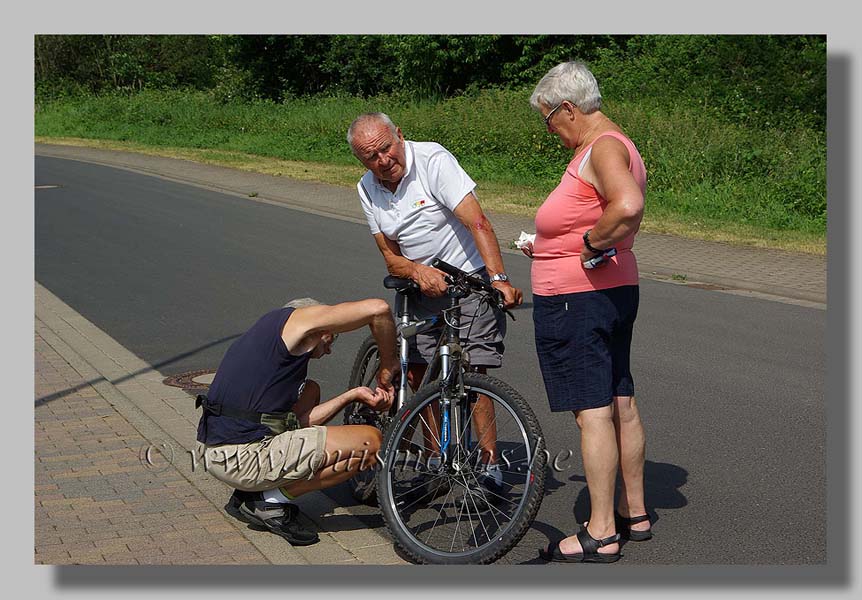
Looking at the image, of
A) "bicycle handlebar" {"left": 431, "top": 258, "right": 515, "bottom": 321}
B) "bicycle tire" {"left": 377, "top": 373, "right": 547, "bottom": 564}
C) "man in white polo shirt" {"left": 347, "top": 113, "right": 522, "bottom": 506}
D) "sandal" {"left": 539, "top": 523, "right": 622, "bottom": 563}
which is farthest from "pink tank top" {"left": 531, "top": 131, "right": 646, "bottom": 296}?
"sandal" {"left": 539, "top": 523, "right": 622, "bottom": 563}

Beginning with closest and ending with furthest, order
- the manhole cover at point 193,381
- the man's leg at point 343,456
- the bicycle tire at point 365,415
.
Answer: the man's leg at point 343,456 < the bicycle tire at point 365,415 < the manhole cover at point 193,381

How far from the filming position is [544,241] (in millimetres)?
4824

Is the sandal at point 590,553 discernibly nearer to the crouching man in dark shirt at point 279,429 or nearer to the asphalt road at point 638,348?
the asphalt road at point 638,348

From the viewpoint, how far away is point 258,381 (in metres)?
5.17

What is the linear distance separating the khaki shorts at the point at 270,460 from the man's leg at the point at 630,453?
4.36 feet

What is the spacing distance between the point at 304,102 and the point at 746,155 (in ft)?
67.2

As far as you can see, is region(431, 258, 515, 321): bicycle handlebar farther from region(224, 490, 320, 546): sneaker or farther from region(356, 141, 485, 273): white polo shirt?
region(224, 490, 320, 546): sneaker

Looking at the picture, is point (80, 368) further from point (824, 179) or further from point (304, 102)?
point (304, 102)

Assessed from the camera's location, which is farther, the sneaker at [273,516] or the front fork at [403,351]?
the front fork at [403,351]

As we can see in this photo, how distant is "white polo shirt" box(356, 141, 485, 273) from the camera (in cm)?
538

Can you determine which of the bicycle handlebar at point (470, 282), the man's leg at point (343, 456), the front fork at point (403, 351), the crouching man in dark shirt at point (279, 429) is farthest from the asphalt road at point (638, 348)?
the bicycle handlebar at point (470, 282)

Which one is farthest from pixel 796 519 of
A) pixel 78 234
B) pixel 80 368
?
pixel 78 234

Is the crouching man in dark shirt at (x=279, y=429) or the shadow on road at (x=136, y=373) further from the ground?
the crouching man in dark shirt at (x=279, y=429)

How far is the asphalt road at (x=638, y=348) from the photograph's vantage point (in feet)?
18.0
